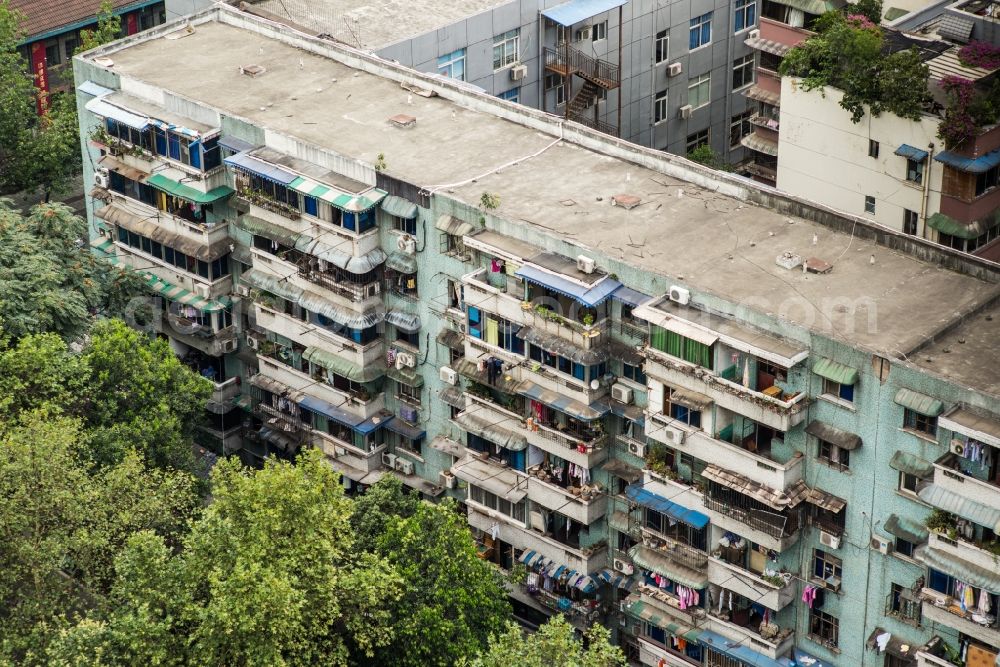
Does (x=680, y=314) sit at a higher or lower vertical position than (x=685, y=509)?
higher

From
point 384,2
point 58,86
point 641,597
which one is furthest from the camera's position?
point 58,86

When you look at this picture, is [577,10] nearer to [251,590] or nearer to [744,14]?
[744,14]

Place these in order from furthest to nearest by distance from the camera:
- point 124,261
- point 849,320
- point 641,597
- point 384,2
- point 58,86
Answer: point 58,86 → point 384,2 → point 124,261 → point 641,597 → point 849,320

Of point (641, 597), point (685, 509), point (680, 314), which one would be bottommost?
point (641, 597)

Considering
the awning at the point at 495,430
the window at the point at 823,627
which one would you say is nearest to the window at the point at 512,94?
the awning at the point at 495,430

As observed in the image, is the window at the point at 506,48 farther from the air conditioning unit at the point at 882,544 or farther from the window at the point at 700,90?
the air conditioning unit at the point at 882,544

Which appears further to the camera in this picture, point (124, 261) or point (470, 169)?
point (124, 261)

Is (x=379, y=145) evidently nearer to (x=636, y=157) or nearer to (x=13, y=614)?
(x=636, y=157)

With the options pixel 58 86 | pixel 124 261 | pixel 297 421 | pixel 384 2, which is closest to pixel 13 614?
pixel 297 421
